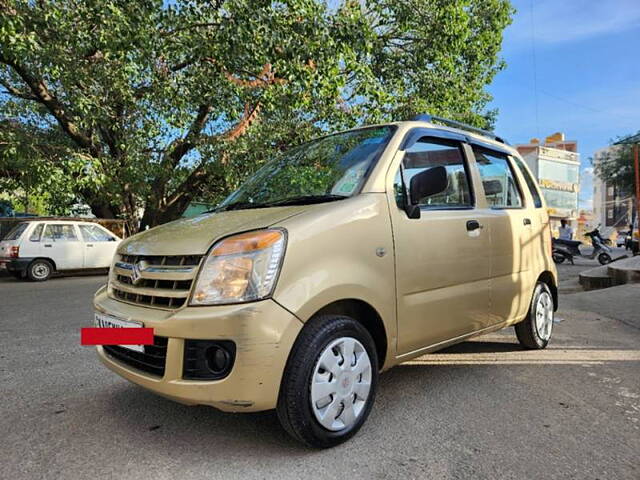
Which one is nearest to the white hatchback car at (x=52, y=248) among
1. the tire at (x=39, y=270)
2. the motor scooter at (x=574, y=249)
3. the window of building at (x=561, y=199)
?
the tire at (x=39, y=270)

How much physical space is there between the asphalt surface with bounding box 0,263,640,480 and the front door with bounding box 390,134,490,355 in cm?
50

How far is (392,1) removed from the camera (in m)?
12.0

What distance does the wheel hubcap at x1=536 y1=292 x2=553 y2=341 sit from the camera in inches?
165

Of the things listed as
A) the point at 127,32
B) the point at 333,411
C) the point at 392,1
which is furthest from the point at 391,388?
the point at 392,1

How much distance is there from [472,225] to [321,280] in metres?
1.45

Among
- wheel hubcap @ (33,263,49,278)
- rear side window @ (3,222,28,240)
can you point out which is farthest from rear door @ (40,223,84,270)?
rear side window @ (3,222,28,240)

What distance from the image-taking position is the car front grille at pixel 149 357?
88.6 inches

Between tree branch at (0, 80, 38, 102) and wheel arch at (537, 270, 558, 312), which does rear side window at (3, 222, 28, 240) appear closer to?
tree branch at (0, 80, 38, 102)

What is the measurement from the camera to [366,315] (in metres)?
2.66

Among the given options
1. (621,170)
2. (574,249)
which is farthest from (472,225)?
(621,170)

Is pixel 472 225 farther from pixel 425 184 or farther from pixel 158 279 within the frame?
pixel 158 279

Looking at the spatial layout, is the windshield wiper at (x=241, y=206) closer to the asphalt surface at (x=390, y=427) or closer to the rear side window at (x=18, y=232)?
the asphalt surface at (x=390, y=427)

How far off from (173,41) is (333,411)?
8.30 meters

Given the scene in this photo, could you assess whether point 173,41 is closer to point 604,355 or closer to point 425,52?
point 425,52
